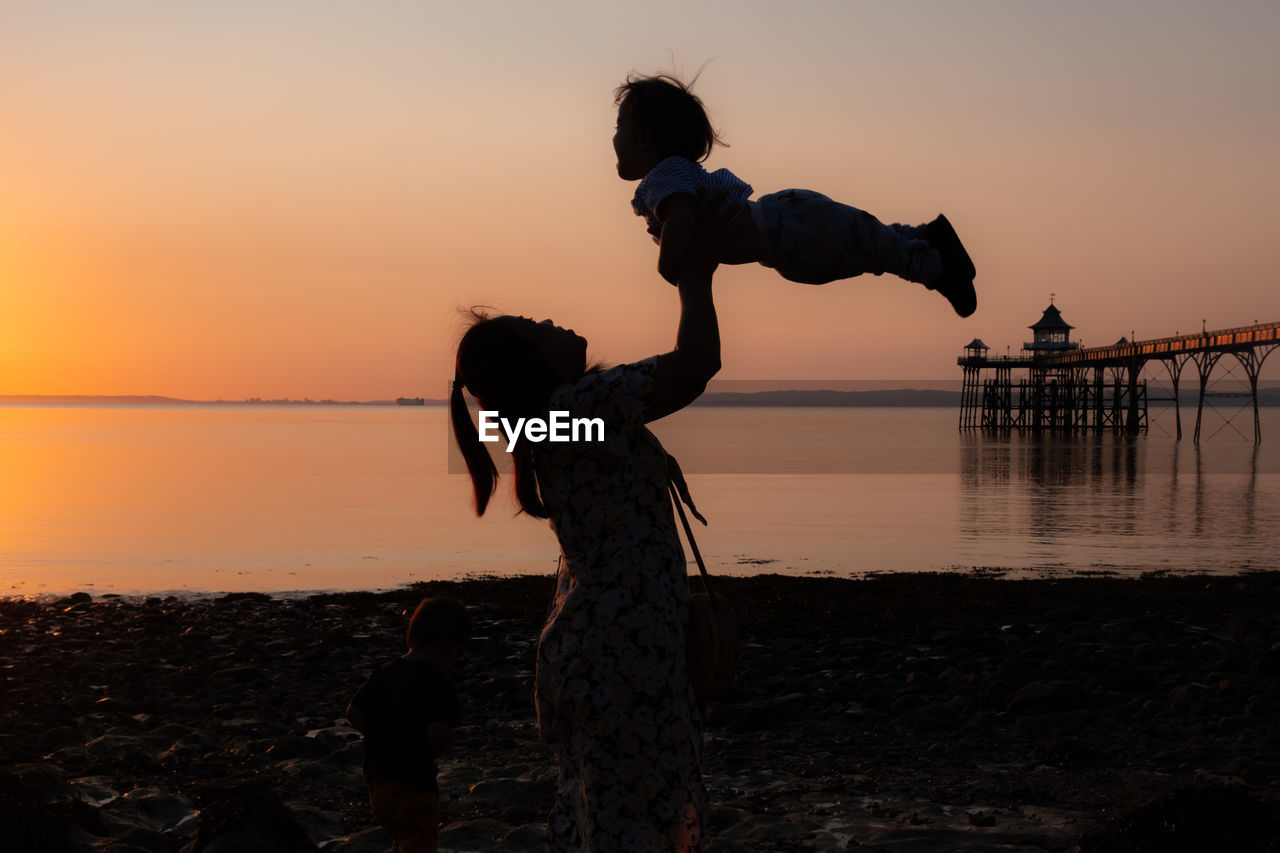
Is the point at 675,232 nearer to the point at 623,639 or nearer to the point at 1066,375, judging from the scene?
the point at 623,639

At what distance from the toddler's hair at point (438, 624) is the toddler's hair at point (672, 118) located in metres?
2.28

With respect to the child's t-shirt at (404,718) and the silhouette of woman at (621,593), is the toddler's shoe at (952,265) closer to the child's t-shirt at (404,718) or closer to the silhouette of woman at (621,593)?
the silhouette of woman at (621,593)

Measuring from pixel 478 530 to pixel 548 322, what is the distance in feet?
83.8

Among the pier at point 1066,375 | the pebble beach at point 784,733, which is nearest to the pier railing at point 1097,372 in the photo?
the pier at point 1066,375

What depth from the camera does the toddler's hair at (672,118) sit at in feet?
8.61

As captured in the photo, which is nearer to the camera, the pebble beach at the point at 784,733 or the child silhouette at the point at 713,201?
the child silhouette at the point at 713,201

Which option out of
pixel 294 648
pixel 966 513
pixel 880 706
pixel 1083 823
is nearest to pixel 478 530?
pixel 966 513

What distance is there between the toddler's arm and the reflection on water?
19.4m

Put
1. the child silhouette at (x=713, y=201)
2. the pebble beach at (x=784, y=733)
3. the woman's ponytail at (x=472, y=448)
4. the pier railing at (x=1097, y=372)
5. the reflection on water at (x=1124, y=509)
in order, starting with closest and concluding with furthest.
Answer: the child silhouette at (x=713, y=201) → the woman's ponytail at (x=472, y=448) → the pebble beach at (x=784, y=733) → the reflection on water at (x=1124, y=509) → the pier railing at (x=1097, y=372)

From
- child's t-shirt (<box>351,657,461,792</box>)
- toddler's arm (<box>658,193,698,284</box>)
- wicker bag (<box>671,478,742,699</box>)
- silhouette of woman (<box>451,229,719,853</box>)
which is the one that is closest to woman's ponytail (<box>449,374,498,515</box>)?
silhouette of woman (<box>451,229,719,853</box>)

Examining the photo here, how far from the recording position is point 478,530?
91.1ft

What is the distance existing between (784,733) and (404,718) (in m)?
4.30

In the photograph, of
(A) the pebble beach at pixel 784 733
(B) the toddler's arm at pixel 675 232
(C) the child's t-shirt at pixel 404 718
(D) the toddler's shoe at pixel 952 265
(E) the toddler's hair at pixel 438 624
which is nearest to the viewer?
(B) the toddler's arm at pixel 675 232

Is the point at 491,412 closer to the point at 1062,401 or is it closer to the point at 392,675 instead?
the point at 392,675
